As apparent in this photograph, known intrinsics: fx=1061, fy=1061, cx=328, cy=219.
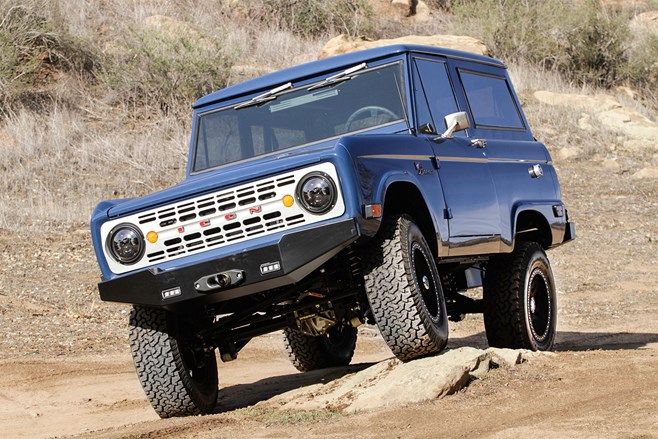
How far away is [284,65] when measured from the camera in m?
24.3

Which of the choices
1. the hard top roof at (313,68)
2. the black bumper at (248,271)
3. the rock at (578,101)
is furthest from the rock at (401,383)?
the rock at (578,101)

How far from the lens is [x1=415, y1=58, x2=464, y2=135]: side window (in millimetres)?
7188

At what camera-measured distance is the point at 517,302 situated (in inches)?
299

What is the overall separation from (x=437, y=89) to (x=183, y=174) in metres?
11.2

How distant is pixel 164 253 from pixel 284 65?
737 inches

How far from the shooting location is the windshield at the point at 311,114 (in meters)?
6.94

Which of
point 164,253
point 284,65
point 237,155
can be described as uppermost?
point 284,65

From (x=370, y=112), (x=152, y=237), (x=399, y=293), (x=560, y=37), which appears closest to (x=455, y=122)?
(x=370, y=112)

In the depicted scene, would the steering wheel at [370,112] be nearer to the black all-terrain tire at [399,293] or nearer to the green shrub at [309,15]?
the black all-terrain tire at [399,293]

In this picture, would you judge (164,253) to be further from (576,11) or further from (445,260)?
(576,11)

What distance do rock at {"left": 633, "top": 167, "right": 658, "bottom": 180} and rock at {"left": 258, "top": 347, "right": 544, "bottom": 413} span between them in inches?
570

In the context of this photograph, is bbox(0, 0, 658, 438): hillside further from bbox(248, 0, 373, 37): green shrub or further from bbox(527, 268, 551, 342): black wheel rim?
bbox(527, 268, 551, 342): black wheel rim

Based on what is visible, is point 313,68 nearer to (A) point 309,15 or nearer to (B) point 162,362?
(B) point 162,362

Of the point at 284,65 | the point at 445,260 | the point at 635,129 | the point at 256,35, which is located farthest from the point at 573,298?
the point at 256,35
